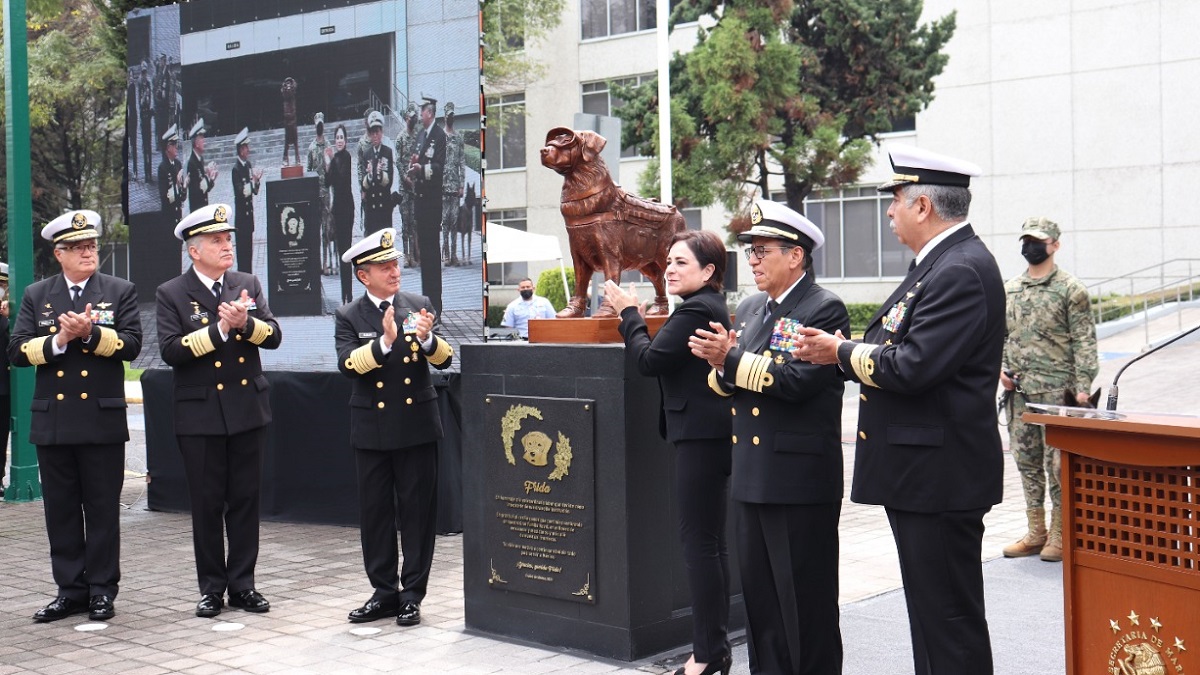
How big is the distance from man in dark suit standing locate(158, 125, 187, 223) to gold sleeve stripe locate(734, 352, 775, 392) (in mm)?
7520

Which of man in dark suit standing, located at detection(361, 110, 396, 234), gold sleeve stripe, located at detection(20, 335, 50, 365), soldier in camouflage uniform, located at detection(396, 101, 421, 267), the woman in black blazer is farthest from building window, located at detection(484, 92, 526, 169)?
the woman in black blazer

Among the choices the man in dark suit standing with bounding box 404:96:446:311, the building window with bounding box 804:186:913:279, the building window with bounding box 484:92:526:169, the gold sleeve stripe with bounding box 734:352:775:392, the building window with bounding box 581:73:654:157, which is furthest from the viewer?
the building window with bounding box 484:92:526:169

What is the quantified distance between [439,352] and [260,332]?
1066mm

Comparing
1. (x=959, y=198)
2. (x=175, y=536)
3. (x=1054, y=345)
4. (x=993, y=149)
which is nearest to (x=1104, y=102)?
(x=993, y=149)

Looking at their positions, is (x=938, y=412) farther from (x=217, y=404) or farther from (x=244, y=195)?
(x=244, y=195)

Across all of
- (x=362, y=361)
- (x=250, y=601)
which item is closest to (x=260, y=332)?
(x=362, y=361)

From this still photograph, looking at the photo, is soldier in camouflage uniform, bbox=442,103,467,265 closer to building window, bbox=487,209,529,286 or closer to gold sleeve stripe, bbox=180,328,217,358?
gold sleeve stripe, bbox=180,328,217,358

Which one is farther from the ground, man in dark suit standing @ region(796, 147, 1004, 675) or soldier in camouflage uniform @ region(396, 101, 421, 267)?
soldier in camouflage uniform @ region(396, 101, 421, 267)

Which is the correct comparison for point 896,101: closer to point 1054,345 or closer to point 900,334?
point 1054,345

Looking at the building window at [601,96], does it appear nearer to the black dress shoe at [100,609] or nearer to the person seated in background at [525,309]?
the person seated in background at [525,309]

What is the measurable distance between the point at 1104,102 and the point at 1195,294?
4.95 m

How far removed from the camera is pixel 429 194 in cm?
965

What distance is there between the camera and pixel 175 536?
9906 millimetres

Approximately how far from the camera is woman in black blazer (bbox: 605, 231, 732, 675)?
555 centimetres
